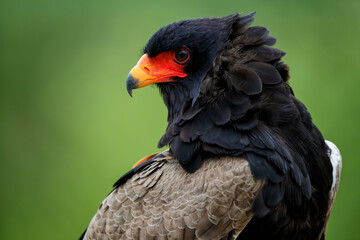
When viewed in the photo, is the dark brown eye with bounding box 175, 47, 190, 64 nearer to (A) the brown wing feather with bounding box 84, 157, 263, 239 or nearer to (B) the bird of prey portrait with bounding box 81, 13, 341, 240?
(B) the bird of prey portrait with bounding box 81, 13, 341, 240

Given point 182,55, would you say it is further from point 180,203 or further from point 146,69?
point 180,203

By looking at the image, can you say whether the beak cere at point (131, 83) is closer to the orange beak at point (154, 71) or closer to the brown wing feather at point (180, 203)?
the orange beak at point (154, 71)

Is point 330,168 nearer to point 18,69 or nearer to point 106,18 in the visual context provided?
point 106,18

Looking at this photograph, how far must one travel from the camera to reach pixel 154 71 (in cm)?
221

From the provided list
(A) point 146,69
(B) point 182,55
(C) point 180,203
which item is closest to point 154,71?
(A) point 146,69

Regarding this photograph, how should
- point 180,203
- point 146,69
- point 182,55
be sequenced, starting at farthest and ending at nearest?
point 146,69 < point 182,55 < point 180,203

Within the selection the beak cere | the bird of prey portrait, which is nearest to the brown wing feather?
the bird of prey portrait

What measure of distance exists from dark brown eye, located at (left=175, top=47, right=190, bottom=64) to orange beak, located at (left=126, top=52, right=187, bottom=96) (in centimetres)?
3

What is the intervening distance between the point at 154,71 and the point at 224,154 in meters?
0.62

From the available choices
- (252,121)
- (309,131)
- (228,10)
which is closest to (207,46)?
(252,121)

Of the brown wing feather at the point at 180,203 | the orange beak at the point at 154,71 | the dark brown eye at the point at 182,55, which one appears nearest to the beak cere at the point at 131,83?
the orange beak at the point at 154,71

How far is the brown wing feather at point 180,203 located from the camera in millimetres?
1775

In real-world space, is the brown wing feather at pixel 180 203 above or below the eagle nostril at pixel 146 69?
below

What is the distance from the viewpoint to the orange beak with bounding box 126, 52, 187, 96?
2.17 m
